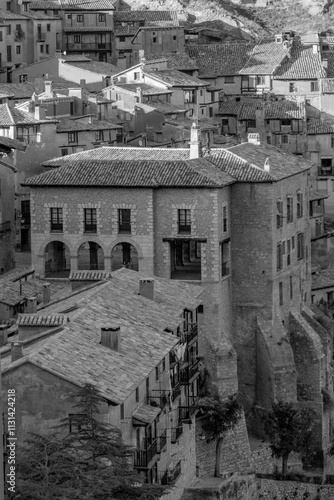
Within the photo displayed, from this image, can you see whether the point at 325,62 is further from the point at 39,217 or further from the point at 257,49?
the point at 39,217

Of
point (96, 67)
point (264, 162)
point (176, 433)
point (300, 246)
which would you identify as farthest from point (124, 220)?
point (96, 67)

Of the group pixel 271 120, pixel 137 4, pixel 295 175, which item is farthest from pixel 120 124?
pixel 137 4

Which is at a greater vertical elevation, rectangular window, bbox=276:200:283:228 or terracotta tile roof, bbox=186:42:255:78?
terracotta tile roof, bbox=186:42:255:78

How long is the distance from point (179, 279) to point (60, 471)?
26.8 metres

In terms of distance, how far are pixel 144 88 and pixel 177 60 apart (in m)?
15.4

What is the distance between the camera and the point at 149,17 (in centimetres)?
13012

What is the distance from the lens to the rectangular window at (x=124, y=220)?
7112 centimetres

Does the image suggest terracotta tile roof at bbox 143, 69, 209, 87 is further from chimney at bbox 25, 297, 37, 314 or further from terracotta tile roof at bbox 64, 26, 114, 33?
chimney at bbox 25, 297, 37, 314

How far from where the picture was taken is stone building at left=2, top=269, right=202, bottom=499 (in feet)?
153

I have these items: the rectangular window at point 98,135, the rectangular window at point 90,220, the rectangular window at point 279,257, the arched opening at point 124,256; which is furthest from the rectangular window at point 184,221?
the rectangular window at point 98,135

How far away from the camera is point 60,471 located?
43.4 m

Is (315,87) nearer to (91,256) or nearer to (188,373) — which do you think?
(91,256)

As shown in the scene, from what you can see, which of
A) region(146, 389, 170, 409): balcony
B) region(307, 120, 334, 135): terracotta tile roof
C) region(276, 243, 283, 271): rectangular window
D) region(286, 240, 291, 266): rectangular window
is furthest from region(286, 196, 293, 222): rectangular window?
region(307, 120, 334, 135): terracotta tile roof

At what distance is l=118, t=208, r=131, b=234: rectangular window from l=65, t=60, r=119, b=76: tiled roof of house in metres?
40.1
